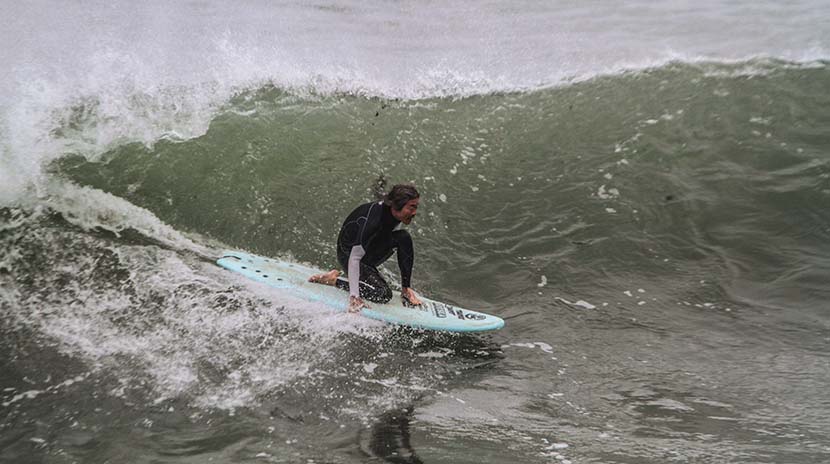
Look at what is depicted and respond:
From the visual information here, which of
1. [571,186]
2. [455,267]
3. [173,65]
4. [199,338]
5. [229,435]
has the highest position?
[173,65]

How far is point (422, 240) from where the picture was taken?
692 centimetres

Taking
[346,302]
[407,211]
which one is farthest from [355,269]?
[407,211]

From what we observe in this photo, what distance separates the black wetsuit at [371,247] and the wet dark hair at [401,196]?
10.8 inches

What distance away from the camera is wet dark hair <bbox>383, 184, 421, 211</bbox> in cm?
480

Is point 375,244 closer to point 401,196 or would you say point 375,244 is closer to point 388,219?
point 388,219

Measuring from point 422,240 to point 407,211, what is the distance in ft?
6.78

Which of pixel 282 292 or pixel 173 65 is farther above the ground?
pixel 173 65

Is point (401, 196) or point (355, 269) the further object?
point (355, 269)

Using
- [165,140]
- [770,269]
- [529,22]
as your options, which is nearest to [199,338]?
[165,140]

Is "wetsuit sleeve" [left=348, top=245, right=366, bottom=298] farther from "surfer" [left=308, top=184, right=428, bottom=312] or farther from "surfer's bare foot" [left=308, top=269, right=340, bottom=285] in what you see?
"surfer's bare foot" [left=308, top=269, right=340, bottom=285]

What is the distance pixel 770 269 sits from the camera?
6.28 m

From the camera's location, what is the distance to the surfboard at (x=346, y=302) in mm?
5391

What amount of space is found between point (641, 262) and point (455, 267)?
1872 mm

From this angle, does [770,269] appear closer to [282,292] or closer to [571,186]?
[571,186]
